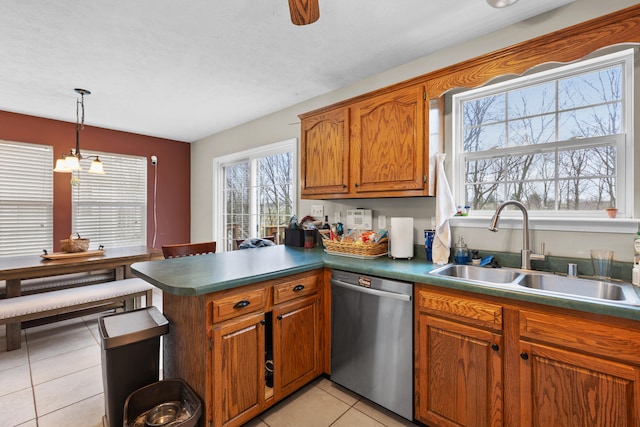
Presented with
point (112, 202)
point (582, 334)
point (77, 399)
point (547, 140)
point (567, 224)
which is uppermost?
point (547, 140)

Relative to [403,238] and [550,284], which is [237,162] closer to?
[403,238]

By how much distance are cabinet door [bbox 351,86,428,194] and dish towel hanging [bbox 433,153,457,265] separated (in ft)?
0.39

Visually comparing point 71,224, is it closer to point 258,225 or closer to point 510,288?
point 258,225

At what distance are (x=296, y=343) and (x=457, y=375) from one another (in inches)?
37.2

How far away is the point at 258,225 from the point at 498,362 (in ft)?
10.2

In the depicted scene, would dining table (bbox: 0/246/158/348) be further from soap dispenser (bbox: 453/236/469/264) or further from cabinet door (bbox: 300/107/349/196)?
soap dispenser (bbox: 453/236/469/264)

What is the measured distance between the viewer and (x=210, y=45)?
2.17 m

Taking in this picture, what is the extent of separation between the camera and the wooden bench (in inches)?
93.3

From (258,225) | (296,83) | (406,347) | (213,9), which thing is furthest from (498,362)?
(258,225)

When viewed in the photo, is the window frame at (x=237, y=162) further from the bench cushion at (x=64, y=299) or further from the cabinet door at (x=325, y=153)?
the bench cushion at (x=64, y=299)

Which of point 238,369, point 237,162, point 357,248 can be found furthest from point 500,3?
point 237,162

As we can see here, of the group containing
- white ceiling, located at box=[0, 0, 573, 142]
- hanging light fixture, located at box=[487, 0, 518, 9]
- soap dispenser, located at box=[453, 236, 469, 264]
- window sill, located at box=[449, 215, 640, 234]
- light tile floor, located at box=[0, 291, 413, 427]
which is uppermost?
white ceiling, located at box=[0, 0, 573, 142]

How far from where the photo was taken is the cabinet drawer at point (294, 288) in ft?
5.96

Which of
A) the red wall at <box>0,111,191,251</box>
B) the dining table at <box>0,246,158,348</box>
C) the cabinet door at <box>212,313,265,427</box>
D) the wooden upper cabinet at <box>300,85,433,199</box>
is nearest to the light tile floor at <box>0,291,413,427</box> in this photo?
the cabinet door at <box>212,313,265,427</box>
